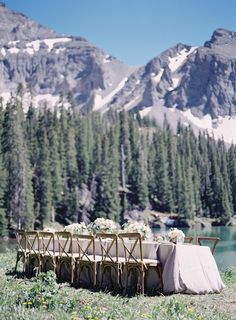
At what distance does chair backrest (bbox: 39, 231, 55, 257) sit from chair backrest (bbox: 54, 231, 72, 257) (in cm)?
15

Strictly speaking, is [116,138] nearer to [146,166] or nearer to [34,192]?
[146,166]

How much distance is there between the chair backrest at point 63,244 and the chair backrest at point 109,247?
971 millimetres

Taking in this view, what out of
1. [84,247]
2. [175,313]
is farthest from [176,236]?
[175,313]

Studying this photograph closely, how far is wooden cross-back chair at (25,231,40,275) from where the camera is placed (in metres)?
14.7

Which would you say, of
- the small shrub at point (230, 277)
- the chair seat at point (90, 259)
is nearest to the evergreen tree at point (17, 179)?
the small shrub at point (230, 277)

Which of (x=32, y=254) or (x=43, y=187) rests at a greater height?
(x=43, y=187)

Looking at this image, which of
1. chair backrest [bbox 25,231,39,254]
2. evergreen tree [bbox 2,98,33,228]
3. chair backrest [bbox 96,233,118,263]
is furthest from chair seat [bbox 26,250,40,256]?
evergreen tree [bbox 2,98,33,228]

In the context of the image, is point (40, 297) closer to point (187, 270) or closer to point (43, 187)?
point (187, 270)

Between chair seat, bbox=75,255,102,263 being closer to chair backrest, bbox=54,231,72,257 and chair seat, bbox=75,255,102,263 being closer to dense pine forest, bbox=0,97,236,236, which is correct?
chair backrest, bbox=54,231,72,257

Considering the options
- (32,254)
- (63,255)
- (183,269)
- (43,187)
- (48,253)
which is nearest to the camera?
(183,269)

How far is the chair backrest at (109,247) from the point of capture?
11577 mm

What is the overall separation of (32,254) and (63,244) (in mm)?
1158

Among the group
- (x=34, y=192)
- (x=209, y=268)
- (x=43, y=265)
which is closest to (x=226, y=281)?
(x=209, y=268)

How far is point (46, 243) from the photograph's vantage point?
15133mm
